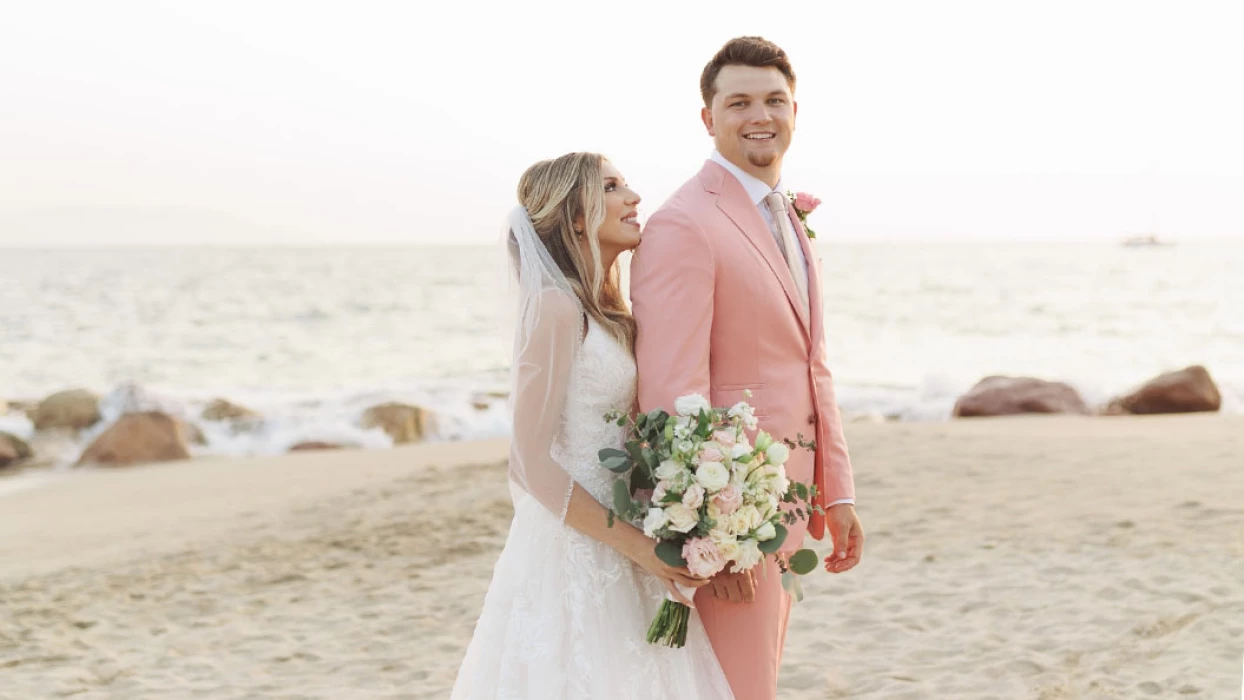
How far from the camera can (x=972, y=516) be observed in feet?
26.0

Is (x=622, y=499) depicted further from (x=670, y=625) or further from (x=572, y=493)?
(x=670, y=625)

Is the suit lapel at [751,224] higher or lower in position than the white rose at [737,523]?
higher

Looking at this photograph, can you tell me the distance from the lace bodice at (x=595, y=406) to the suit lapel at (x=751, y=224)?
0.45 metres

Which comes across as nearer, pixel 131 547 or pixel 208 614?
pixel 208 614

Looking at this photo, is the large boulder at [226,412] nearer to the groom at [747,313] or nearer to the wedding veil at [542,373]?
the wedding veil at [542,373]

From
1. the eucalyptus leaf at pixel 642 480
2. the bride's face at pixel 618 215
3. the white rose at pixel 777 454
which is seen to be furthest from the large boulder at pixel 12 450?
the white rose at pixel 777 454

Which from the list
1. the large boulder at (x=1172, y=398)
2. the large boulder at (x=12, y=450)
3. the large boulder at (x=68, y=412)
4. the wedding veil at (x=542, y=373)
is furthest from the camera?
the large boulder at (x=68, y=412)

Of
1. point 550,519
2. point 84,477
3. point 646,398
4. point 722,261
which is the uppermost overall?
point 722,261

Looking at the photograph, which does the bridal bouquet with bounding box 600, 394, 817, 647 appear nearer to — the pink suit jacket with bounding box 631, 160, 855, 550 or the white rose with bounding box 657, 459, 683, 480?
the white rose with bounding box 657, 459, 683, 480

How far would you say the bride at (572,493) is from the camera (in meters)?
2.93

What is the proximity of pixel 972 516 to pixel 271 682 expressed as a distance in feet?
16.1

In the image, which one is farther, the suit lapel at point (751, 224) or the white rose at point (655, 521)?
the suit lapel at point (751, 224)

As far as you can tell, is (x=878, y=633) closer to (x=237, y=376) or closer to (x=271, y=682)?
(x=271, y=682)

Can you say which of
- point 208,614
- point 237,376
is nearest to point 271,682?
point 208,614
